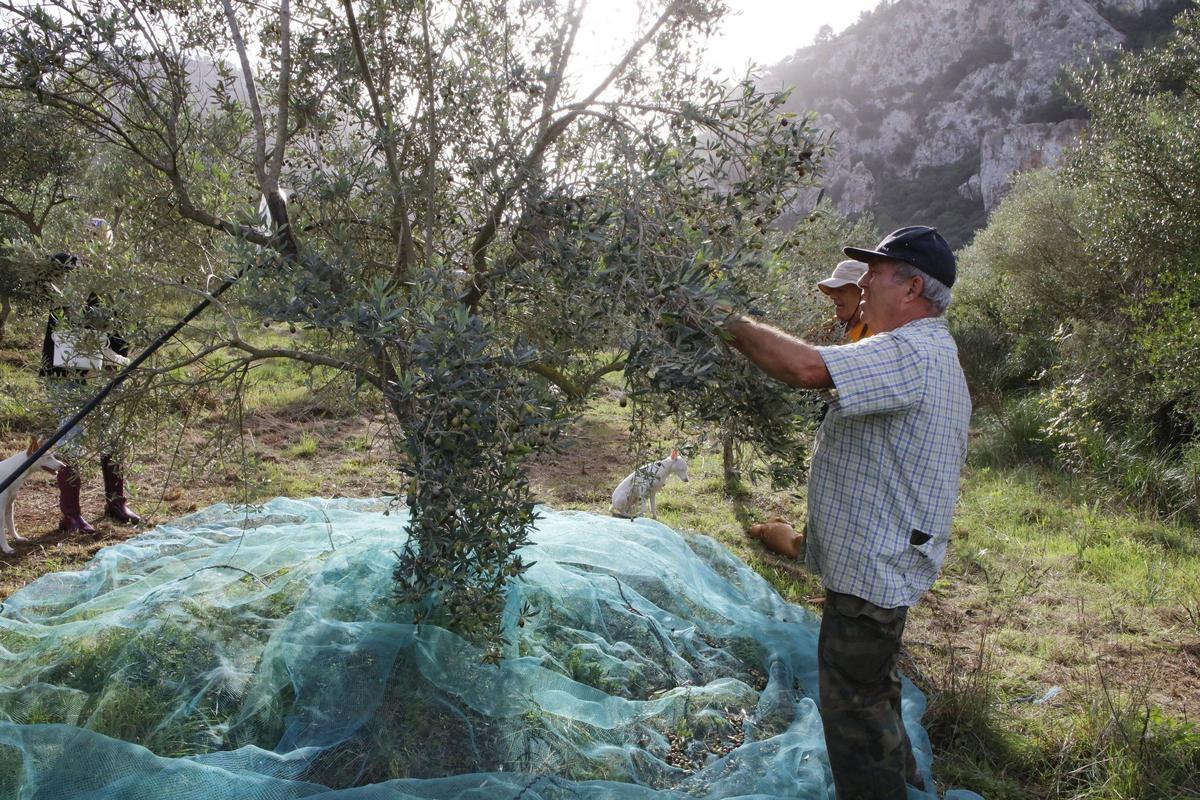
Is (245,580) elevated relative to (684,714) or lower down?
elevated

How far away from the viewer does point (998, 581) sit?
20.7 ft

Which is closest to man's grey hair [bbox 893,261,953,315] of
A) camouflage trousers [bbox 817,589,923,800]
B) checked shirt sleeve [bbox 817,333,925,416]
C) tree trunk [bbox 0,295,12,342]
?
checked shirt sleeve [bbox 817,333,925,416]

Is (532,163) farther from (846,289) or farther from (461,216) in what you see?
(846,289)

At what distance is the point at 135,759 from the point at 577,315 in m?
2.47

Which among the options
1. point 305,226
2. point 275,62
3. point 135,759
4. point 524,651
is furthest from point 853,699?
point 275,62

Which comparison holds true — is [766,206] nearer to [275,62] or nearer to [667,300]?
[667,300]

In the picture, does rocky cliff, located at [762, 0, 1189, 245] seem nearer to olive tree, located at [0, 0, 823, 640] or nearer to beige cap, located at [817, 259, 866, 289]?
beige cap, located at [817, 259, 866, 289]

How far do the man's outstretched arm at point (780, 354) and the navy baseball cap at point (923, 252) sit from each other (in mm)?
541

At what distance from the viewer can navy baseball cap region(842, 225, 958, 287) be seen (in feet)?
9.66

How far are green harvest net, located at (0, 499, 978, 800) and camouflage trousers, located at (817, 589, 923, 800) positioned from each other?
0.30 meters

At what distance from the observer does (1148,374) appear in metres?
9.11

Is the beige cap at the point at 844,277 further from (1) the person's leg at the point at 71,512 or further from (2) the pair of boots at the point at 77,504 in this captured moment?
(1) the person's leg at the point at 71,512

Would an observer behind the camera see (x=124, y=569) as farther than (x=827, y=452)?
Yes

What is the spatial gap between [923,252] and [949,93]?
3610 inches
